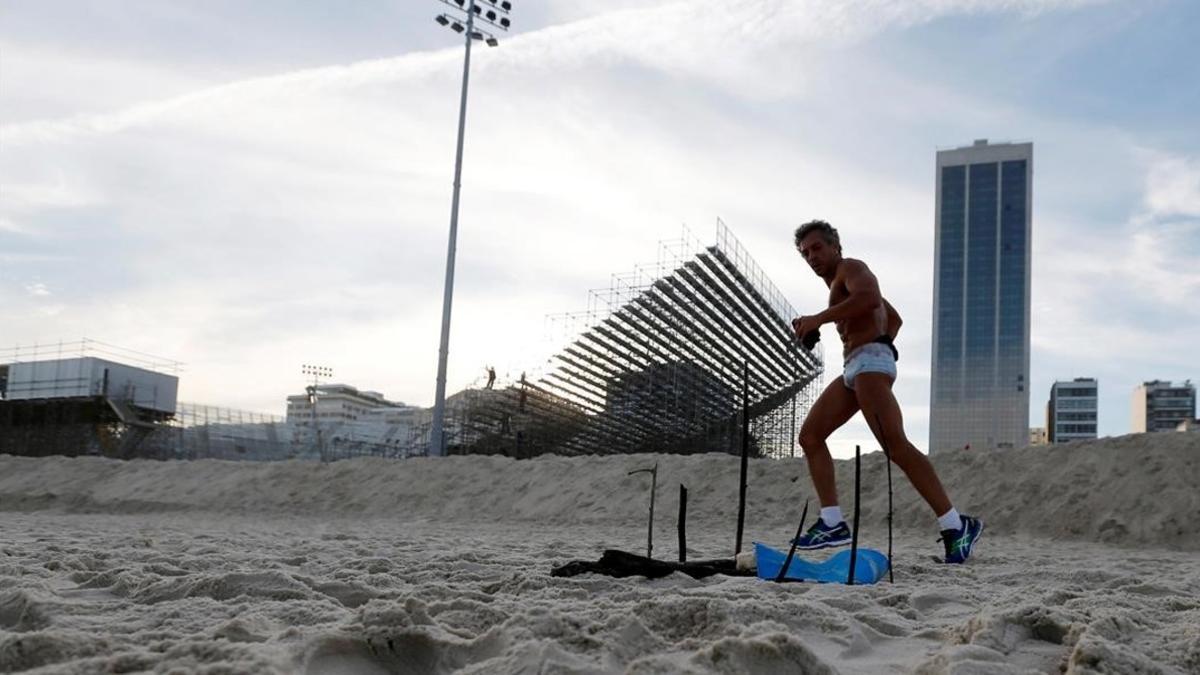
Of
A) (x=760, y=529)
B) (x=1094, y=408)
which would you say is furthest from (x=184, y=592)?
(x=1094, y=408)

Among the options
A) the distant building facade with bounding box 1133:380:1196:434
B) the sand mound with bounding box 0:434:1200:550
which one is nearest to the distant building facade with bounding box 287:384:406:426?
the distant building facade with bounding box 1133:380:1196:434

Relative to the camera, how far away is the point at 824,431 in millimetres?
4062

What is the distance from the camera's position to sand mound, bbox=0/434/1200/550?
25.1 feet

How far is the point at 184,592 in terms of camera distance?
2361 mm

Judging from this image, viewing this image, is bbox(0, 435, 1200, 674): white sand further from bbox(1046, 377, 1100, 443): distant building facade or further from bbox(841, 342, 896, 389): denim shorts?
bbox(1046, 377, 1100, 443): distant building facade

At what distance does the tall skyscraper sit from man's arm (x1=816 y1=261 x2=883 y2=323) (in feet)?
384

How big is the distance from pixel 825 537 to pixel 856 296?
1.00 m

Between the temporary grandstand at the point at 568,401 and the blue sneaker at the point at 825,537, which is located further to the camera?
the temporary grandstand at the point at 568,401

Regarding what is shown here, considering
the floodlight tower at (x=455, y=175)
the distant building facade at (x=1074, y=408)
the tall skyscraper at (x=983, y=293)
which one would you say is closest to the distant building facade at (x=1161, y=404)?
the distant building facade at (x=1074, y=408)

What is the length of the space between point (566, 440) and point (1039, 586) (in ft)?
101

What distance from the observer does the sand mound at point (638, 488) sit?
7.64 meters

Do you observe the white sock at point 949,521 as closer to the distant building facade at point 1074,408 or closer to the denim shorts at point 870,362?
the denim shorts at point 870,362

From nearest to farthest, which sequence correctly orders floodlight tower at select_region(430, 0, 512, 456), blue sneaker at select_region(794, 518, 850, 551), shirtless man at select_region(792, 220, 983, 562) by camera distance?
blue sneaker at select_region(794, 518, 850, 551)
shirtless man at select_region(792, 220, 983, 562)
floodlight tower at select_region(430, 0, 512, 456)

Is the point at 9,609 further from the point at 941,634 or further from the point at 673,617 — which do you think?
the point at 941,634
